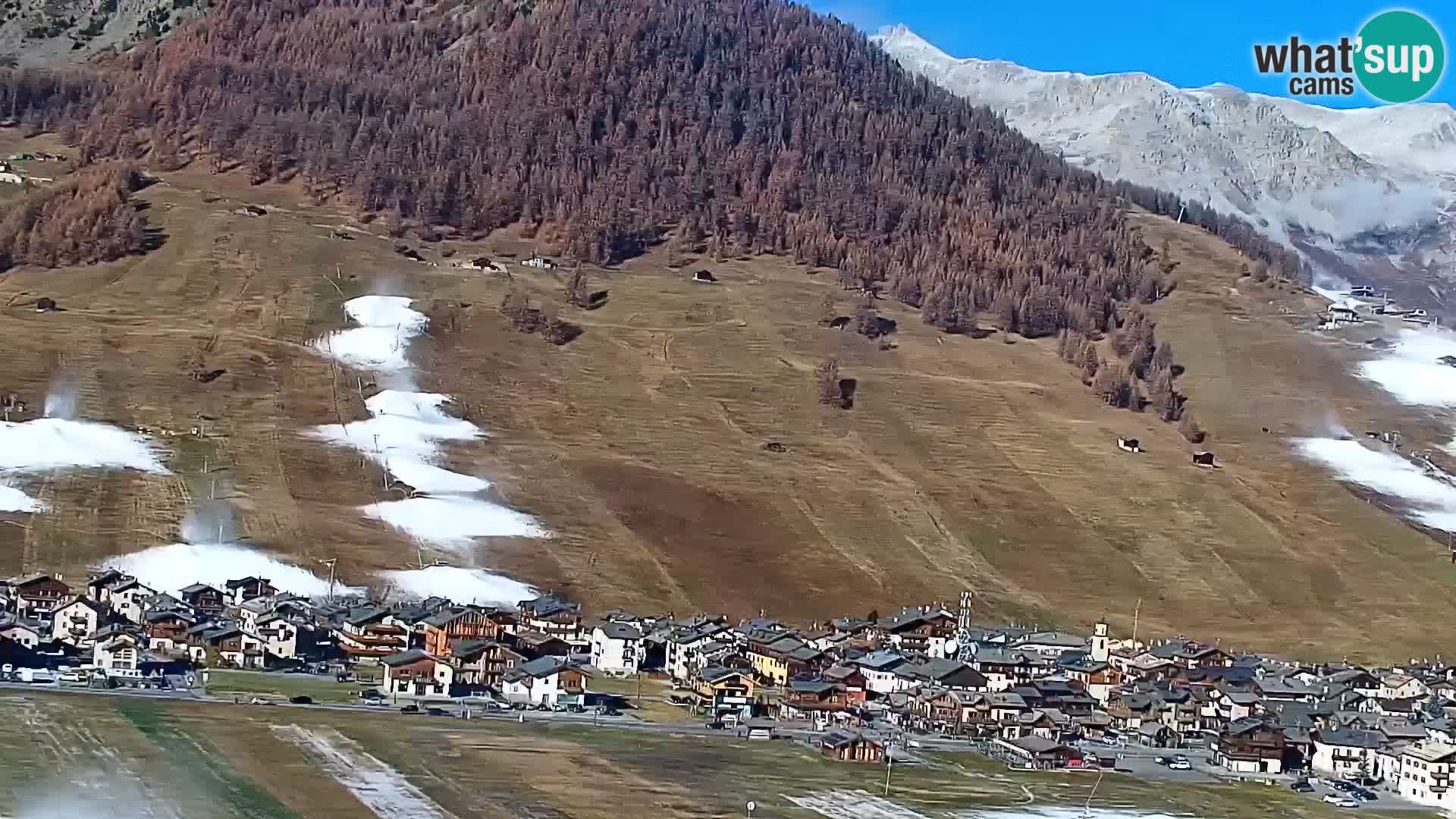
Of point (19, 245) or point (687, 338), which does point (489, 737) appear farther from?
point (19, 245)

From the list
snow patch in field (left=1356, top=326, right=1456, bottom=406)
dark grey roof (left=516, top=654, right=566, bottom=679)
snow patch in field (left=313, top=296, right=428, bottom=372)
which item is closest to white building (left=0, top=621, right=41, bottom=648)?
dark grey roof (left=516, top=654, right=566, bottom=679)

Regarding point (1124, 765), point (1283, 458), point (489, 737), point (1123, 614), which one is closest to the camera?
point (489, 737)

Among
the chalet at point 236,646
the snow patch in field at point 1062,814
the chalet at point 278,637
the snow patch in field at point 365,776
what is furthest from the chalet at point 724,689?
the snow patch in field at point 1062,814

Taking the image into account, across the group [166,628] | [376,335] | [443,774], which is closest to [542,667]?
[166,628]

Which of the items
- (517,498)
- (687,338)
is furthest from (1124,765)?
(687,338)

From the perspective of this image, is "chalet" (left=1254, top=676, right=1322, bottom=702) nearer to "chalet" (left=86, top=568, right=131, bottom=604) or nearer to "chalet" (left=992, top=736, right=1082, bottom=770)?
"chalet" (left=992, top=736, right=1082, bottom=770)

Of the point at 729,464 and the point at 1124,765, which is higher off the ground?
the point at 729,464

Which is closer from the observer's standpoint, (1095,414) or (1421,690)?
(1421,690)

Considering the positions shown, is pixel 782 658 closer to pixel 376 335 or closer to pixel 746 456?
pixel 746 456
